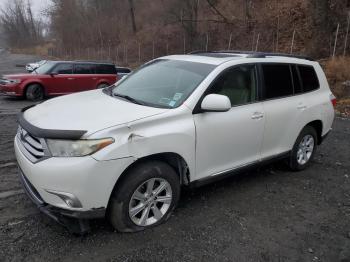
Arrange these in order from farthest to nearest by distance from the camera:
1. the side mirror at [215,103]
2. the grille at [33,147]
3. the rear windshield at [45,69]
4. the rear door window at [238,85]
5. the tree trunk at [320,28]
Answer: the tree trunk at [320,28], the rear windshield at [45,69], the rear door window at [238,85], the side mirror at [215,103], the grille at [33,147]

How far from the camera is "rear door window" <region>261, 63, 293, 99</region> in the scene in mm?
4734

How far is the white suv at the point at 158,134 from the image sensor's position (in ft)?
10.5

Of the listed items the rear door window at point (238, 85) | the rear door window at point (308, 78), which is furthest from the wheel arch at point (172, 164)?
the rear door window at point (308, 78)

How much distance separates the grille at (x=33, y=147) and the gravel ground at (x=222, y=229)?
0.81 metres

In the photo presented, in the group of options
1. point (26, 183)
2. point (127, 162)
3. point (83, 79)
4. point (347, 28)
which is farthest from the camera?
point (347, 28)

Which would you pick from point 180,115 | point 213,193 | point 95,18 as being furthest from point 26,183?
point 95,18

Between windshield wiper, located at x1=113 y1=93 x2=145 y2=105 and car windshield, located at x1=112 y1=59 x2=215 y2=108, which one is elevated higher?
car windshield, located at x1=112 y1=59 x2=215 y2=108

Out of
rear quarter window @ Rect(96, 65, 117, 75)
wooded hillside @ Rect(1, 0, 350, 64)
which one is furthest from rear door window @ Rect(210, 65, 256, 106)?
wooded hillside @ Rect(1, 0, 350, 64)

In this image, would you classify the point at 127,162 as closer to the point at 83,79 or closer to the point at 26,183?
the point at 26,183

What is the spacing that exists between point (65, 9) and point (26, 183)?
55.4 meters

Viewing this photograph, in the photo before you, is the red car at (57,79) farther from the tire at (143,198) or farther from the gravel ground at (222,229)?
the tire at (143,198)

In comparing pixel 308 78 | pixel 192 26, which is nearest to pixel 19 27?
pixel 192 26

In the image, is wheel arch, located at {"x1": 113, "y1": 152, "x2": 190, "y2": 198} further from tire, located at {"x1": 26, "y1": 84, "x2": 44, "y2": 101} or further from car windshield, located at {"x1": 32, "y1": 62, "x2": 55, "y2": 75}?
car windshield, located at {"x1": 32, "y1": 62, "x2": 55, "y2": 75}

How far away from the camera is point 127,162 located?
334 cm
